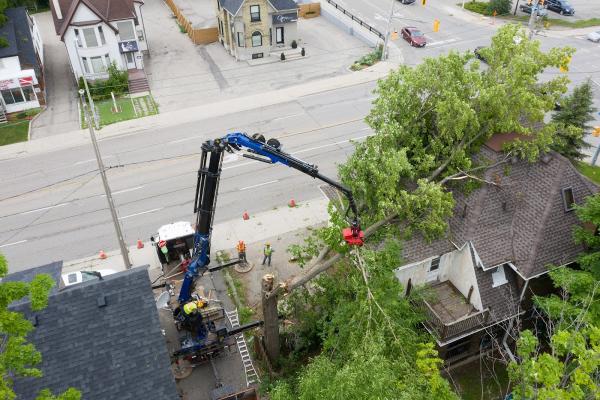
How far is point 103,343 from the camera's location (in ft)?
52.1

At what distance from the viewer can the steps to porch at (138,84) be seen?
45781 millimetres

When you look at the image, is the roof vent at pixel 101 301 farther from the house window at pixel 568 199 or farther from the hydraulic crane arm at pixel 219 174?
the house window at pixel 568 199

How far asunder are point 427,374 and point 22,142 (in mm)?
36919

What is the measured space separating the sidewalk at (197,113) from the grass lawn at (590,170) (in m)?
19.5

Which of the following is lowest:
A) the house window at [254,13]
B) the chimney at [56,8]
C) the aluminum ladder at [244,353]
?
the aluminum ladder at [244,353]

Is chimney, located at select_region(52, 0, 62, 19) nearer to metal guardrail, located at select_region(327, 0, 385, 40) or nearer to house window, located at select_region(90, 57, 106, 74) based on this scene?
house window, located at select_region(90, 57, 106, 74)

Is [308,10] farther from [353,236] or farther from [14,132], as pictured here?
[353,236]

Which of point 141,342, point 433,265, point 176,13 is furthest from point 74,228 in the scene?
point 176,13

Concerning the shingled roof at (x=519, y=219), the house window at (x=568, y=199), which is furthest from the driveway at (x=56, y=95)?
the house window at (x=568, y=199)

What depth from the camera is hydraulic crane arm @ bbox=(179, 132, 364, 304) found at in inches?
685

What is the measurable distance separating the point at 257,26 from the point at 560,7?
37.9 meters

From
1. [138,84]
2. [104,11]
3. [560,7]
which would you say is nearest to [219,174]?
[138,84]

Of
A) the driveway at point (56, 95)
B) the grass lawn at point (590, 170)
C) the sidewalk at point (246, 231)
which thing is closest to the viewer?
the sidewalk at point (246, 231)

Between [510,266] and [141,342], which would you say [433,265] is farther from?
[141,342]
